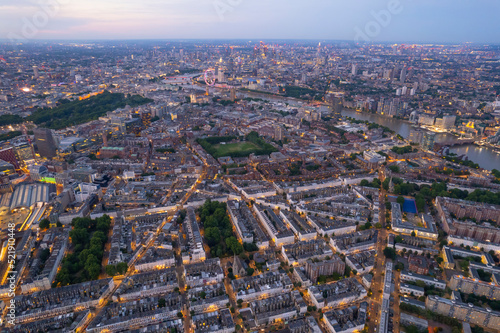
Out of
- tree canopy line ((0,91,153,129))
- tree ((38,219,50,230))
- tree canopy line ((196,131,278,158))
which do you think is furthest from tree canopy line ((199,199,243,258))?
tree canopy line ((0,91,153,129))

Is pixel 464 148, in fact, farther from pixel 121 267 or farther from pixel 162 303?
pixel 121 267

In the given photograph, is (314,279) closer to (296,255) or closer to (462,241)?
(296,255)

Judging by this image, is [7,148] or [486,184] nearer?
[486,184]

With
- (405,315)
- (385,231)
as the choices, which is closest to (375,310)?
(405,315)

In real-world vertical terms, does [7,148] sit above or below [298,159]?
above

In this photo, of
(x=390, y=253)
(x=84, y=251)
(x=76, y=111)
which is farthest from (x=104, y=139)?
(x=390, y=253)

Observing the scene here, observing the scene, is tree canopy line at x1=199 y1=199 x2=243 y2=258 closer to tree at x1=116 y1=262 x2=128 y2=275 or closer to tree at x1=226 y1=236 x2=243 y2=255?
tree at x1=226 y1=236 x2=243 y2=255
